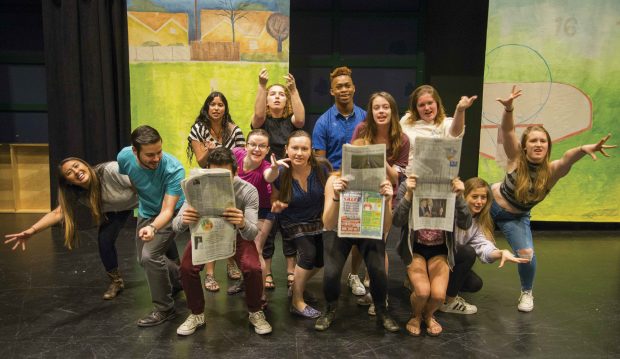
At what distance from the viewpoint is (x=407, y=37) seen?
18.2ft

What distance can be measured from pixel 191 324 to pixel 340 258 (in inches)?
36.9

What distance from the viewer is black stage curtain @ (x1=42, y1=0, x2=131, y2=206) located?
4945 mm

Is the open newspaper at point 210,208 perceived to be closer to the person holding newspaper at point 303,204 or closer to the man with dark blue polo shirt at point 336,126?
the person holding newspaper at point 303,204

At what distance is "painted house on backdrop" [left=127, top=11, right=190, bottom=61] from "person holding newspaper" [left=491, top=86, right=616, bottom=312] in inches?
129

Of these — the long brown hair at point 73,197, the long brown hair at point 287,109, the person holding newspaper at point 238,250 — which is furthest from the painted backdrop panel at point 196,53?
the person holding newspaper at point 238,250

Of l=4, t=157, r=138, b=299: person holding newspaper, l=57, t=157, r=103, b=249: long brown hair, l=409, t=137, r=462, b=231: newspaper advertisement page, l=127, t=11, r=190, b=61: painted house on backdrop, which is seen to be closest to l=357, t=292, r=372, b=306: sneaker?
l=409, t=137, r=462, b=231: newspaper advertisement page

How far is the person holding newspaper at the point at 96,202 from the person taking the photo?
2992 mm

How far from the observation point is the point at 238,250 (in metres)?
2.76

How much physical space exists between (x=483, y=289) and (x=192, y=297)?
2068 millimetres

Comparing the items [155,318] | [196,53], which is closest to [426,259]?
[155,318]

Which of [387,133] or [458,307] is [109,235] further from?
[458,307]

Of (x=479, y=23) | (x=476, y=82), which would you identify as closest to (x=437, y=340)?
(x=476, y=82)

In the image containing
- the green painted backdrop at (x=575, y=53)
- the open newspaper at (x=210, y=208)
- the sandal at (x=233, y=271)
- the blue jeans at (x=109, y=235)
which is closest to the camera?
the open newspaper at (x=210, y=208)

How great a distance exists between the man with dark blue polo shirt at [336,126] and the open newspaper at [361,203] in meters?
0.68
